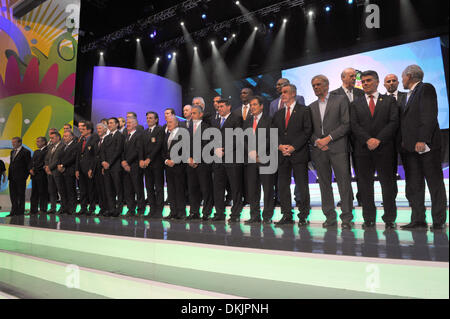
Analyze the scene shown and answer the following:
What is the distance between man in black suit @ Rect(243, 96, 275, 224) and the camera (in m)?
3.43

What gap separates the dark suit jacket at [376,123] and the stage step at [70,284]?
1.84 metres

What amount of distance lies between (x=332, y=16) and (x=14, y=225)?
697cm

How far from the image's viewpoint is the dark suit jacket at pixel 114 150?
4.71m

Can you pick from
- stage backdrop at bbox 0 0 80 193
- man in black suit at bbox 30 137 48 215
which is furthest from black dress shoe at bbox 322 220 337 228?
stage backdrop at bbox 0 0 80 193

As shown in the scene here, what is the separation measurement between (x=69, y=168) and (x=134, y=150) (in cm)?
167

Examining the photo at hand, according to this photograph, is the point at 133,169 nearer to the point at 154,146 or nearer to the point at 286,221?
the point at 154,146

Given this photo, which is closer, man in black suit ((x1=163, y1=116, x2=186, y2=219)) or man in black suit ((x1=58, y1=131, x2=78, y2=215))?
man in black suit ((x1=163, y1=116, x2=186, y2=219))

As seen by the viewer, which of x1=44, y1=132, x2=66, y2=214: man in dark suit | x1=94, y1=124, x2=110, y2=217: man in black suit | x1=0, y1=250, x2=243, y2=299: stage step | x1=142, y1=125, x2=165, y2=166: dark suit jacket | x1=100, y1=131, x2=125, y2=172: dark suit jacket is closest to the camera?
x1=0, y1=250, x2=243, y2=299: stage step

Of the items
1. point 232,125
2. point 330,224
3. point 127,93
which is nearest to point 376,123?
point 330,224

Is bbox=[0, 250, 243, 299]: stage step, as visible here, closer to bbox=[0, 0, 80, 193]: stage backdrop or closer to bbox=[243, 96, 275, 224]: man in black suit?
bbox=[243, 96, 275, 224]: man in black suit

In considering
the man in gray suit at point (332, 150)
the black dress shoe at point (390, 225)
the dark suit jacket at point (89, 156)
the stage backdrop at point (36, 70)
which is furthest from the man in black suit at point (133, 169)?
the stage backdrop at point (36, 70)

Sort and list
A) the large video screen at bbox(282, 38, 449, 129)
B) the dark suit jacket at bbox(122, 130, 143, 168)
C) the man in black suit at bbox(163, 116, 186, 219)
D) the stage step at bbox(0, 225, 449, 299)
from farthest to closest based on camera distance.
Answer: the large video screen at bbox(282, 38, 449, 129) < the dark suit jacket at bbox(122, 130, 143, 168) < the man in black suit at bbox(163, 116, 186, 219) < the stage step at bbox(0, 225, 449, 299)

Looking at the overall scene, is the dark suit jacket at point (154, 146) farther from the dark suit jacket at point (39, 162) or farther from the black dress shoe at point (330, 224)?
the dark suit jacket at point (39, 162)

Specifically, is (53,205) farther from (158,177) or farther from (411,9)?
(411,9)
